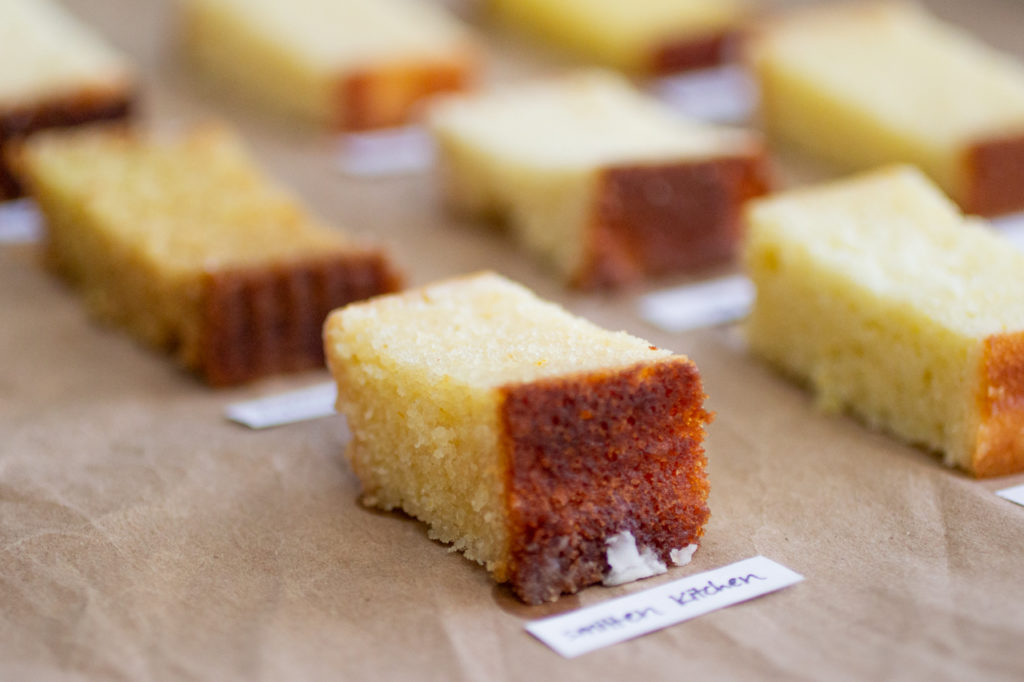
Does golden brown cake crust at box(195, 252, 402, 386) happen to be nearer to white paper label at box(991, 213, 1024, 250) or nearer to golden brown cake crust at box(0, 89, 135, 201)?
golden brown cake crust at box(0, 89, 135, 201)

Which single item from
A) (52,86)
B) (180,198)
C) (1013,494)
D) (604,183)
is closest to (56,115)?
(52,86)

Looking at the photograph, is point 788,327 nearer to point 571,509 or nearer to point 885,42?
point 571,509

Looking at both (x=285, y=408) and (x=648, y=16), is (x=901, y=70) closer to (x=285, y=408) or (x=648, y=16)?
(x=648, y=16)

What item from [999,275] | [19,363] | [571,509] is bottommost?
[19,363]

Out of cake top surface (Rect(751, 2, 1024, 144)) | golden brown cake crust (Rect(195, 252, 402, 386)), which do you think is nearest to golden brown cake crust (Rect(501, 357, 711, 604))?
golden brown cake crust (Rect(195, 252, 402, 386))

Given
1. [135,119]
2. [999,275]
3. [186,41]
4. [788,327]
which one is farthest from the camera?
[186,41]

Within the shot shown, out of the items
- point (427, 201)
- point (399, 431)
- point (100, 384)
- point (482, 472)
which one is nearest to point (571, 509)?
point (482, 472)

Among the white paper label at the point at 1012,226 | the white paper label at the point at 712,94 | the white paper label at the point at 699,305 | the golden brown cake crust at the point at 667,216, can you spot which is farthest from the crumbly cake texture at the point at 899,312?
the white paper label at the point at 712,94
